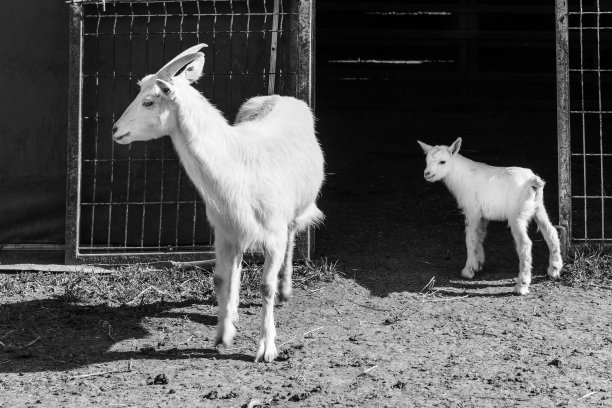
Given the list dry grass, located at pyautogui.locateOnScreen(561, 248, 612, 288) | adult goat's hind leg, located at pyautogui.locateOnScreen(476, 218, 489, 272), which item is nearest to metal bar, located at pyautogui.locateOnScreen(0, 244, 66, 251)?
adult goat's hind leg, located at pyautogui.locateOnScreen(476, 218, 489, 272)

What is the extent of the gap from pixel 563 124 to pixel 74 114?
3.48m

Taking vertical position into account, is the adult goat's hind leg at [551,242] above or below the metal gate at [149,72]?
below

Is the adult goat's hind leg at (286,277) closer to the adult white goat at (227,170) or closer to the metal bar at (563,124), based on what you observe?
the adult white goat at (227,170)

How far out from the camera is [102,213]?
7.45 metres

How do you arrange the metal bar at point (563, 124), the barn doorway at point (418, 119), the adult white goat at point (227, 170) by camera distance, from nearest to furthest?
the adult white goat at point (227, 170)
the metal bar at point (563, 124)
the barn doorway at point (418, 119)

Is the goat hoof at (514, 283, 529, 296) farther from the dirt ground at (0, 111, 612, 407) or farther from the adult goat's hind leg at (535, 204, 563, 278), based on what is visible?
the adult goat's hind leg at (535, 204, 563, 278)

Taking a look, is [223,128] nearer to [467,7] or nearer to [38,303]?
[38,303]

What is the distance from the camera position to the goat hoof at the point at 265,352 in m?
5.52

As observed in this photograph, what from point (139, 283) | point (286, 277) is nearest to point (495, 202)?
point (286, 277)

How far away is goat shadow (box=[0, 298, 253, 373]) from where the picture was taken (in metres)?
5.62

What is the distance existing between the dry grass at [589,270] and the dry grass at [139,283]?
163 cm

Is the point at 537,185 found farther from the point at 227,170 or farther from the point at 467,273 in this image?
the point at 227,170

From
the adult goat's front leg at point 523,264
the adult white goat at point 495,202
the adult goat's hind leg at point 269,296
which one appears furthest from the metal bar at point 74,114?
the adult goat's front leg at point 523,264

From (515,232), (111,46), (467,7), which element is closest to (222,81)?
(111,46)
